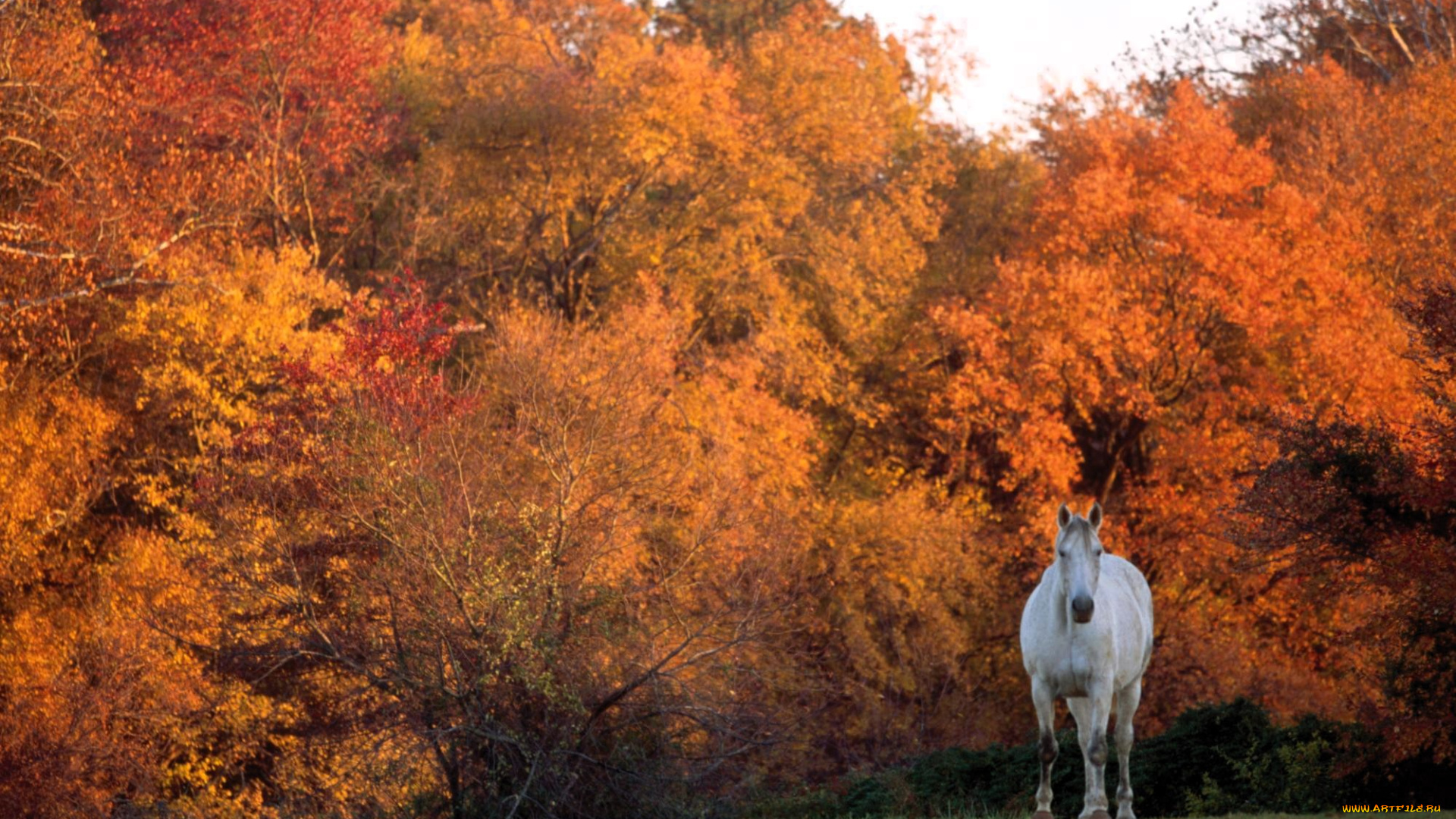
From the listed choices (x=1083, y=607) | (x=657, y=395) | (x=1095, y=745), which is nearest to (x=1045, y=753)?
(x=1095, y=745)

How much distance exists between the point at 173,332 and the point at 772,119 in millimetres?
16729

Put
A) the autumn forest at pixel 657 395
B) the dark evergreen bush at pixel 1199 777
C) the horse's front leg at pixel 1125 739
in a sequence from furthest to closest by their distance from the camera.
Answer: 1. the autumn forest at pixel 657 395
2. the dark evergreen bush at pixel 1199 777
3. the horse's front leg at pixel 1125 739

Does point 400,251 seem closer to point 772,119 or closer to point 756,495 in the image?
point 772,119

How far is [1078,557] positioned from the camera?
37.7 ft

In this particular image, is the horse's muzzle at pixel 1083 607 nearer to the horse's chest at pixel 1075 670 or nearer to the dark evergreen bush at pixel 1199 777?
the horse's chest at pixel 1075 670

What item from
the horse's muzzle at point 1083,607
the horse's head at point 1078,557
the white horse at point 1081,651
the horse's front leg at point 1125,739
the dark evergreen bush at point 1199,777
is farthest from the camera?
the dark evergreen bush at point 1199,777

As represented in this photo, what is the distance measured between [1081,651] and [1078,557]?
0.76 meters

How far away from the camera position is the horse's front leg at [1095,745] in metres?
11.5

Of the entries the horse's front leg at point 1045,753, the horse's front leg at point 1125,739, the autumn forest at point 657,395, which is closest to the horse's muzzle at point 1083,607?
the horse's front leg at point 1045,753

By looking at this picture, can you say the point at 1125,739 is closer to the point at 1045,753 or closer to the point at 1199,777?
the point at 1045,753

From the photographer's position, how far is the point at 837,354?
37875 millimetres

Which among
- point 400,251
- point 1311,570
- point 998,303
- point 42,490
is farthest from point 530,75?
point 1311,570

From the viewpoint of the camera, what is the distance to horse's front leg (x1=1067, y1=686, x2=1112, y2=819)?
37.7ft

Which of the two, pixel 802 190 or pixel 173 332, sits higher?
pixel 802 190
